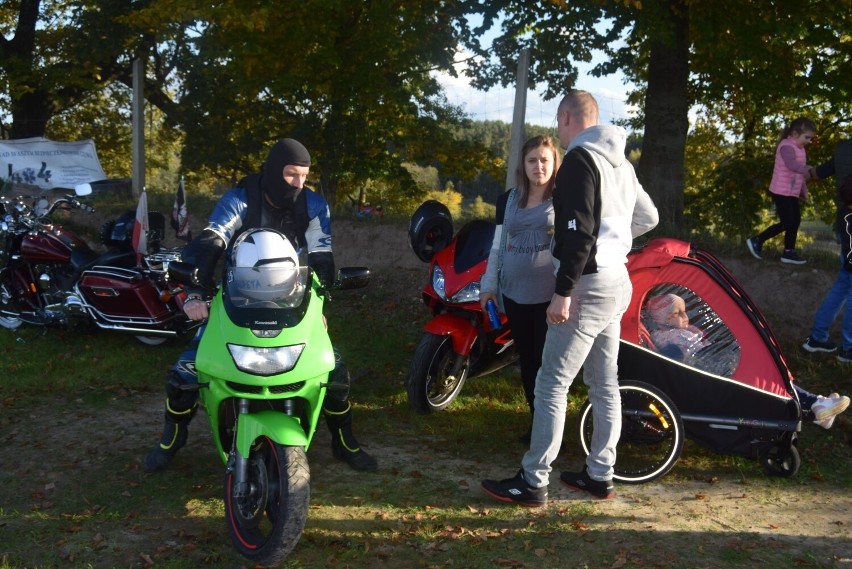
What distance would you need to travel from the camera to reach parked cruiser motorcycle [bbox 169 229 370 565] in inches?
148

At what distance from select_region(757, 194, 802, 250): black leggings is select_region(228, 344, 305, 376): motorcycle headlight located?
5869 millimetres

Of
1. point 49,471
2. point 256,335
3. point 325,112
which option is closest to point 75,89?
point 325,112

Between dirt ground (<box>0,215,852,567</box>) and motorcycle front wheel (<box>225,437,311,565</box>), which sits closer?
motorcycle front wheel (<box>225,437,311,565</box>)

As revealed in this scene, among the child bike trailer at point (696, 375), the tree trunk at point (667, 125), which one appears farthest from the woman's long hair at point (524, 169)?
the tree trunk at point (667, 125)

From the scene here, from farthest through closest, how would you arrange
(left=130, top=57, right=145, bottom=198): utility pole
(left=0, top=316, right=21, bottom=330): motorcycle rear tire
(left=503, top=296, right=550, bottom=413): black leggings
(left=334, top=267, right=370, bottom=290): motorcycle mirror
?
(left=130, top=57, right=145, bottom=198): utility pole → (left=0, top=316, right=21, bottom=330): motorcycle rear tire → (left=503, top=296, right=550, bottom=413): black leggings → (left=334, top=267, right=370, bottom=290): motorcycle mirror

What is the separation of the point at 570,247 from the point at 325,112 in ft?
46.8

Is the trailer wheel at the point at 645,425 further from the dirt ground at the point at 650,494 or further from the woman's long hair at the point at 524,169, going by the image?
the woman's long hair at the point at 524,169

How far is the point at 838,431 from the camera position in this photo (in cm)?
580

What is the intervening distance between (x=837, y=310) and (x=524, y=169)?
3614mm

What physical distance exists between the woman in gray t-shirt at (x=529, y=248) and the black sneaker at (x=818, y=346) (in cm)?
322

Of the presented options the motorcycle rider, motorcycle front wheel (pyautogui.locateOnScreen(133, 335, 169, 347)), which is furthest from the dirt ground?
motorcycle front wheel (pyautogui.locateOnScreen(133, 335, 169, 347))

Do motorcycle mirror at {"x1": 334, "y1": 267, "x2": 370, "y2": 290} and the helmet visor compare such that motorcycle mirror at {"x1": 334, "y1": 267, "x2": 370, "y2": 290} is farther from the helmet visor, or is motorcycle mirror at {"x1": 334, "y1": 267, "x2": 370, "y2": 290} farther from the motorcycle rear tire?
the motorcycle rear tire

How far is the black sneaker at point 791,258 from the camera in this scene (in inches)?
315

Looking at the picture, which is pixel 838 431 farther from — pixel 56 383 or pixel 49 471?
pixel 56 383
